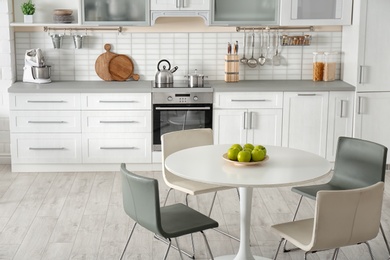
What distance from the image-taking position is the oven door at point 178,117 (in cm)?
657

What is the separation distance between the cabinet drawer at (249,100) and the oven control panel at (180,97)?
12cm

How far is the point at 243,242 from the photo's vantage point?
4.43 metres

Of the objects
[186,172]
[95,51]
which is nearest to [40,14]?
[95,51]

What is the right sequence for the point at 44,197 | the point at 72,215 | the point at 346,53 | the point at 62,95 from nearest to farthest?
the point at 72,215, the point at 44,197, the point at 62,95, the point at 346,53

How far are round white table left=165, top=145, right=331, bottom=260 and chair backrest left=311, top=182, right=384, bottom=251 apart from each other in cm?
29

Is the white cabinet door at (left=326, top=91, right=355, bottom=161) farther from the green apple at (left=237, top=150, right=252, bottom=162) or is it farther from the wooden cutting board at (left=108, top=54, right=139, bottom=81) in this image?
the green apple at (left=237, top=150, right=252, bottom=162)

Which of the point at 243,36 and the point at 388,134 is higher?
the point at 243,36

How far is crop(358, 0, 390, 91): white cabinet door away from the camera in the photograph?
6.49m

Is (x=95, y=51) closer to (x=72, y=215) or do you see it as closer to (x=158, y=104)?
(x=158, y=104)

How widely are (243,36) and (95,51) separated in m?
1.52

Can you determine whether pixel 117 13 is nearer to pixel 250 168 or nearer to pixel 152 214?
pixel 250 168

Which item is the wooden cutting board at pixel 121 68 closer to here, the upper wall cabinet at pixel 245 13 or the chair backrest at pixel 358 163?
the upper wall cabinet at pixel 245 13

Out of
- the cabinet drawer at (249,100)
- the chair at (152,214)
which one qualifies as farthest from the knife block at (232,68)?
the chair at (152,214)

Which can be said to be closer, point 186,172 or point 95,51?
point 186,172
